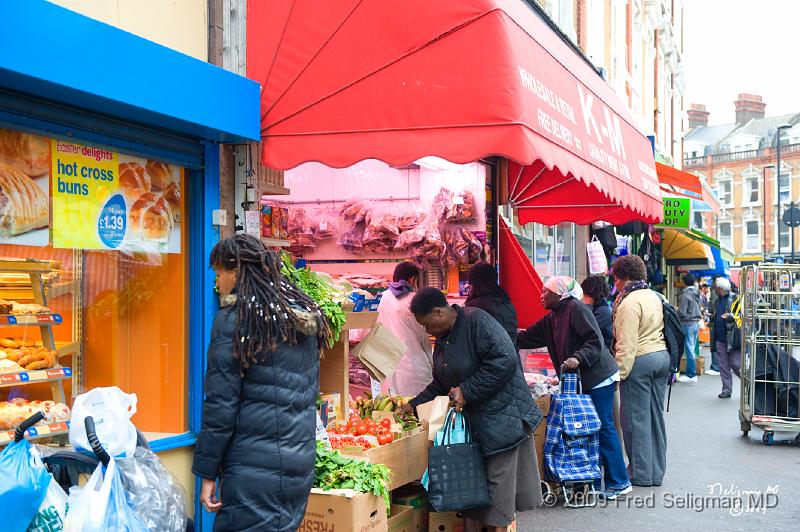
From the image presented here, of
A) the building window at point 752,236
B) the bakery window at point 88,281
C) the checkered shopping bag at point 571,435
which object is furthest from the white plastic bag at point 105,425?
the building window at point 752,236

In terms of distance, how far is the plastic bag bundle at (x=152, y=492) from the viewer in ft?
11.9

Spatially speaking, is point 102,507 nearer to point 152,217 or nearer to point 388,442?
point 152,217

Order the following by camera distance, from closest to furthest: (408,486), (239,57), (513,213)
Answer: (239,57)
(408,486)
(513,213)

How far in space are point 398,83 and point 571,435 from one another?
346 centimetres

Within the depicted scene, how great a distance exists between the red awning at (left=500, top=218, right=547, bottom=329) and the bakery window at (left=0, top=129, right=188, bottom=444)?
4.29 m

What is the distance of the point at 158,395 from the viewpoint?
5.21 meters

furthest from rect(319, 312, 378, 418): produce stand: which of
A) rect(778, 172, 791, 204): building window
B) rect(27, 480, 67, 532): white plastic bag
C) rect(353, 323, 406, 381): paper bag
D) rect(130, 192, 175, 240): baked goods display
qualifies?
rect(778, 172, 791, 204): building window

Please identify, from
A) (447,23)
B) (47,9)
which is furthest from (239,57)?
(47,9)

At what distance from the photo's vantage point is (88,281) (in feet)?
16.0

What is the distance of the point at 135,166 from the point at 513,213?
623cm

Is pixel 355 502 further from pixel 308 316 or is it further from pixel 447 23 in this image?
pixel 447 23

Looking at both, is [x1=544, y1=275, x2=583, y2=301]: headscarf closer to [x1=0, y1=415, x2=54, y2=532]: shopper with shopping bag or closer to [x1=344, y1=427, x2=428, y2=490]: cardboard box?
[x1=344, y1=427, x2=428, y2=490]: cardboard box

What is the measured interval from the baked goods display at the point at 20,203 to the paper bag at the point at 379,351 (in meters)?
2.63

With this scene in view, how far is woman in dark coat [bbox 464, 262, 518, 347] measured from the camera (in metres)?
7.48
